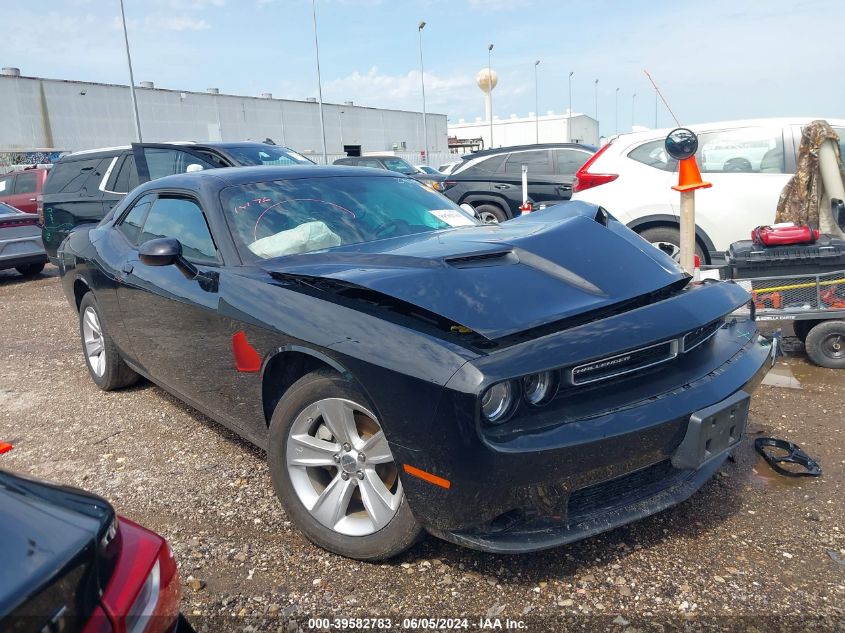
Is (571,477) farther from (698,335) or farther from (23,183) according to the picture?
(23,183)

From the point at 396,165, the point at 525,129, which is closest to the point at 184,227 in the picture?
the point at 396,165

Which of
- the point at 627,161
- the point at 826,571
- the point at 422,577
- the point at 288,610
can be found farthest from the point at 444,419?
the point at 627,161

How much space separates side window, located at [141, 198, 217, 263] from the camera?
3350 millimetres

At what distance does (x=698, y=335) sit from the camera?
8.80ft

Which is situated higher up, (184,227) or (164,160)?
(164,160)

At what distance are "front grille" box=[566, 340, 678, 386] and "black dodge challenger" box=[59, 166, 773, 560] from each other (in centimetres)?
1

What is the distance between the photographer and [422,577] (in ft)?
8.08

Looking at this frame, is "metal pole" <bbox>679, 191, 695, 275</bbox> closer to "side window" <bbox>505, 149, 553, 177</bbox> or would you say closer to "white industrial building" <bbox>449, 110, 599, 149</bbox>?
"side window" <bbox>505, 149, 553, 177</bbox>

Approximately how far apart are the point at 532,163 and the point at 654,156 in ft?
12.5

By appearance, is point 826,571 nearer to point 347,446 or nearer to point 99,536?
point 347,446

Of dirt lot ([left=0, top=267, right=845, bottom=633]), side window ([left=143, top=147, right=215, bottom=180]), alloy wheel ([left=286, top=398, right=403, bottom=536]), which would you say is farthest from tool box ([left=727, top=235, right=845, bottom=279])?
side window ([left=143, top=147, right=215, bottom=180])

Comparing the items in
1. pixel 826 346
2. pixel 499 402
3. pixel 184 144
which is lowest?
pixel 826 346

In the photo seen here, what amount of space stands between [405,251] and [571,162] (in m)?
7.82

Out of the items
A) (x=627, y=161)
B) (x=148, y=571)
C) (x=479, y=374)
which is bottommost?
(x=148, y=571)
